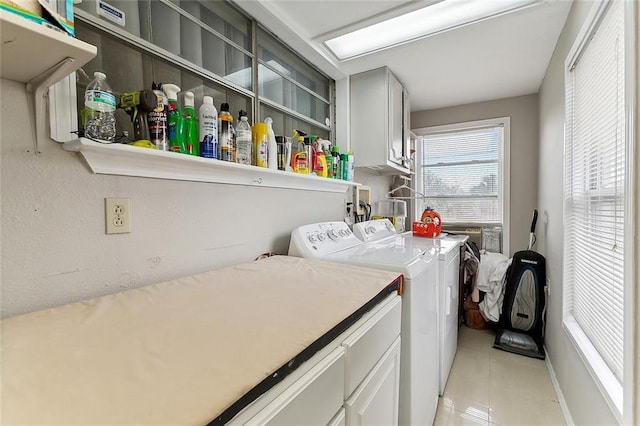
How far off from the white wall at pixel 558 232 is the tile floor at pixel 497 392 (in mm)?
138

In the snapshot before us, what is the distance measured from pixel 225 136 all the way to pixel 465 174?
10.2 feet

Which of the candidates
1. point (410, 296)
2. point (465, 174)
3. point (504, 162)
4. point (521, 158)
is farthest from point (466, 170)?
point (410, 296)

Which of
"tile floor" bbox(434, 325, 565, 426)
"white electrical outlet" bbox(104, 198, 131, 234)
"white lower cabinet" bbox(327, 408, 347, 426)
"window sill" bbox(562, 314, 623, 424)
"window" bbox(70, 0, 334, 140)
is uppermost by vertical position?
"window" bbox(70, 0, 334, 140)

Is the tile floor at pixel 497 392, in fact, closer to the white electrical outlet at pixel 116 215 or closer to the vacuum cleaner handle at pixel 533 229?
the vacuum cleaner handle at pixel 533 229

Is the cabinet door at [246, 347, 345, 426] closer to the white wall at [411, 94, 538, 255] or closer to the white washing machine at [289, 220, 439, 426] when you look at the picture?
the white washing machine at [289, 220, 439, 426]

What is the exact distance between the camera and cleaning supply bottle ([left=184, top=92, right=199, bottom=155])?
1.19 m

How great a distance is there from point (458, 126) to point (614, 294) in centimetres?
271

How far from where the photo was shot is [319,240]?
5.62 ft

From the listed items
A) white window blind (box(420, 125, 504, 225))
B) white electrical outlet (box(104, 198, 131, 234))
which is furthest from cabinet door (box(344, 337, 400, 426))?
white window blind (box(420, 125, 504, 225))

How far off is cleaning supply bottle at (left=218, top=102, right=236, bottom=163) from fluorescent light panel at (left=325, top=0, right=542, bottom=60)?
1.12 metres

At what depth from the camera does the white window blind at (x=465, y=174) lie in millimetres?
3359

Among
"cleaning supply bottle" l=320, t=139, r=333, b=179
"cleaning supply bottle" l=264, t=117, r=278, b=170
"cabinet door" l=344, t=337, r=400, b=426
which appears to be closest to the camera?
"cabinet door" l=344, t=337, r=400, b=426

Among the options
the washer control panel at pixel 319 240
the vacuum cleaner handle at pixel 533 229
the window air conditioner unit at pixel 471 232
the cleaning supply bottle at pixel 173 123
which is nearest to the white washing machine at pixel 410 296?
the washer control panel at pixel 319 240

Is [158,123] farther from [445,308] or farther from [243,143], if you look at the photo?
[445,308]
